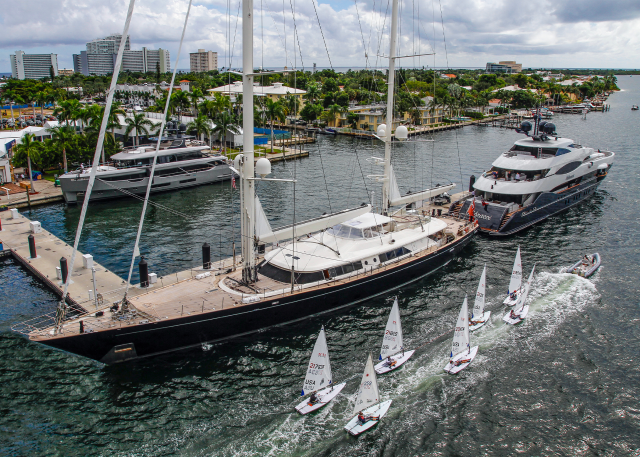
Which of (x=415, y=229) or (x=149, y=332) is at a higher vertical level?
(x=415, y=229)

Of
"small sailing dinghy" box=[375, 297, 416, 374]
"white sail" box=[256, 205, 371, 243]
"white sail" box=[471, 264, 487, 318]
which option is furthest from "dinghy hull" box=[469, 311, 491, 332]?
"white sail" box=[256, 205, 371, 243]

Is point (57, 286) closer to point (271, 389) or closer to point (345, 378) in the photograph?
point (271, 389)

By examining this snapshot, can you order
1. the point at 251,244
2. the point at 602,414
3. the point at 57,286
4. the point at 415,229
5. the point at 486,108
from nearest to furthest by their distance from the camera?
the point at 602,414, the point at 251,244, the point at 57,286, the point at 415,229, the point at 486,108

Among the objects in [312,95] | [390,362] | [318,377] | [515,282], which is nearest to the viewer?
[318,377]

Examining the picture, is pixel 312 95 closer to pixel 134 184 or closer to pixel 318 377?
pixel 134 184

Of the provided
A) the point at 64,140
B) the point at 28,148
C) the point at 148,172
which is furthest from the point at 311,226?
the point at 64,140

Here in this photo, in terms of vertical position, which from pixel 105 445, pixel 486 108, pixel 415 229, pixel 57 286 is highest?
Answer: pixel 486 108

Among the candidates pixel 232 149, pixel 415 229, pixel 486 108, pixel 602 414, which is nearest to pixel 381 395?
pixel 602 414
